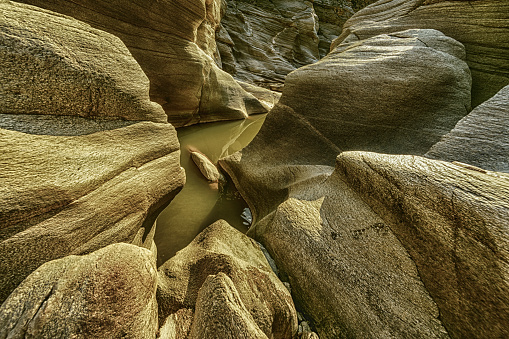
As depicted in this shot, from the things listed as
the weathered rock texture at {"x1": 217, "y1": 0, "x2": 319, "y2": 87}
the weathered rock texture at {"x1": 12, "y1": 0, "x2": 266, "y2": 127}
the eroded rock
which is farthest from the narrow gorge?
the weathered rock texture at {"x1": 217, "y1": 0, "x2": 319, "y2": 87}

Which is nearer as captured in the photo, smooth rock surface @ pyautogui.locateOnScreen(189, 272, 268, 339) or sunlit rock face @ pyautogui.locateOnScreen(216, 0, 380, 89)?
smooth rock surface @ pyautogui.locateOnScreen(189, 272, 268, 339)

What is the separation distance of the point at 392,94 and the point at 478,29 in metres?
2.74

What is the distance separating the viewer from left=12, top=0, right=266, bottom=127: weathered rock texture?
5.29 m

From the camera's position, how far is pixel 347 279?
208 centimetres

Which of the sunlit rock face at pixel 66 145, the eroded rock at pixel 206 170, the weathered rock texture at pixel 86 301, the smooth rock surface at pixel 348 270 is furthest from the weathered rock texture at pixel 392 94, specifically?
the weathered rock texture at pixel 86 301

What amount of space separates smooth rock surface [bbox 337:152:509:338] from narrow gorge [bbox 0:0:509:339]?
11 millimetres

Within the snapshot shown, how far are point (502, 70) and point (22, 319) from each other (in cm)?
757

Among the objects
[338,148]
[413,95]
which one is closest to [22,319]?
[338,148]

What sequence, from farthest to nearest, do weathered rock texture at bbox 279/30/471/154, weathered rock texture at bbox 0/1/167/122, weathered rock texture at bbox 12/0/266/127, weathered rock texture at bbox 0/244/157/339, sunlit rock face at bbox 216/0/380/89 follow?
sunlit rock face at bbox 216/0/380/89, weathered rock texture at bbox 12/0/266/127, weathered rock texture at bbox 279/30/471/154, weathered rock texture at bbox 0/1/167/122, weathered rock texture at bbox 0/244/157/339

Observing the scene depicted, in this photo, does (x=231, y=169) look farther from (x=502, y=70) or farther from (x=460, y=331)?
(x=502, y=70)

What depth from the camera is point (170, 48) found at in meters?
6.96

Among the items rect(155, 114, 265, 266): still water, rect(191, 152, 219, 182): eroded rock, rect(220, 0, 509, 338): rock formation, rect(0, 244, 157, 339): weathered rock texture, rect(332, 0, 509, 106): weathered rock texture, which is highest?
Answer: rect(332, 0, 509, 106): weathered rock texture

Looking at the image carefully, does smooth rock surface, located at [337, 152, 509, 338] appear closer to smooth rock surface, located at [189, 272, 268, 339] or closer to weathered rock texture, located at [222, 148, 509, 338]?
weathered rock texture, located at [222, 148, 509, 338]

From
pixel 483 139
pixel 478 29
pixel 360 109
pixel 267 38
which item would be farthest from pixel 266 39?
pixel 483 139
